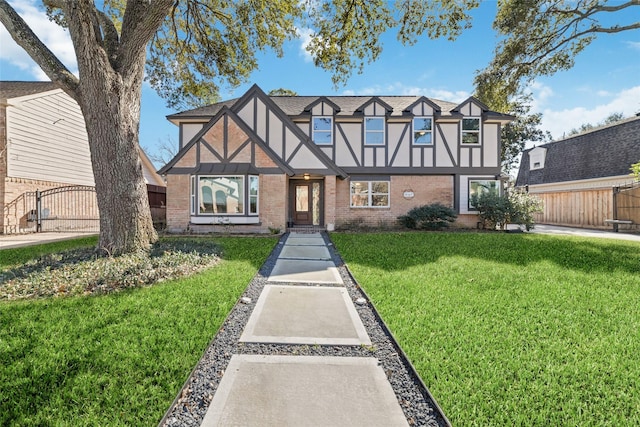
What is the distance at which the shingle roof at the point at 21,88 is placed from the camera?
43.6ft

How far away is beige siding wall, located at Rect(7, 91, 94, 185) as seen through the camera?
12664 mm

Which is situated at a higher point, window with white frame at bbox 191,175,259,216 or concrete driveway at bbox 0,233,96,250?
window with white frame at bbox 191,175,259,216

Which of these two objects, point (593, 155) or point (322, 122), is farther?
point (593, 155)

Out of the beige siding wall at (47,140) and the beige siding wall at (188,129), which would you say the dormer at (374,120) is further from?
the beige siding wall at (47,140)

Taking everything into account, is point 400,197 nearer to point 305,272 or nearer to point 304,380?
point 305,272

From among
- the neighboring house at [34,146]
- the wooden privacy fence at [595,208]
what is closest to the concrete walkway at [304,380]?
the neighboring house at [34,146]

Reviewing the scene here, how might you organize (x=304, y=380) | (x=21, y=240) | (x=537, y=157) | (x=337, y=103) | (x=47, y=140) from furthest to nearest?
(x=537, y=157), (x=337, y=103), (x=47, y=140), (x=21, y=240), (x=304, y=380)

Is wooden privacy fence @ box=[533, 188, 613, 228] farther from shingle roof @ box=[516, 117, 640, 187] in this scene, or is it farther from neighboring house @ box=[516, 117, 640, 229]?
shingle roof @ box=[516, 117, 640, 187]

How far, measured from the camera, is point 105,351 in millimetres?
3035

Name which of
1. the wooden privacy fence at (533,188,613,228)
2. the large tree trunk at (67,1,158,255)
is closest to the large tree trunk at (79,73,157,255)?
the large tree trunk at (67,1,158,255)

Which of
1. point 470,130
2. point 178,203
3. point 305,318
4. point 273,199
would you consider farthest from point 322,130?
point 305,318

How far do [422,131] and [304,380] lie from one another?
14990mm

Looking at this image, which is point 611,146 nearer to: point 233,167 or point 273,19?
point 273,19

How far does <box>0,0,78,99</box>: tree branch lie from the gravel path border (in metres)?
7.14
